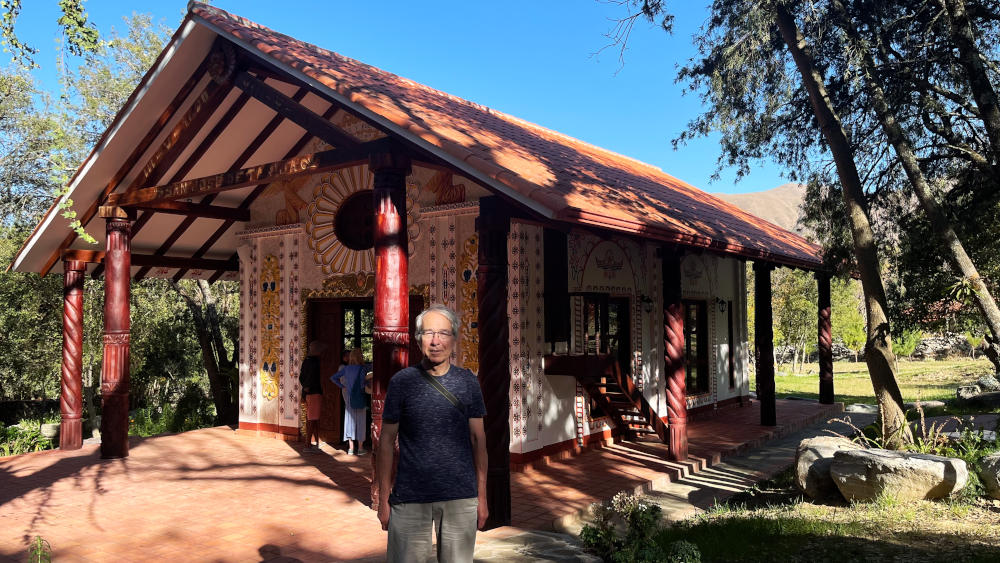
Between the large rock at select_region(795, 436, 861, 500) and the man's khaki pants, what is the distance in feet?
15.3

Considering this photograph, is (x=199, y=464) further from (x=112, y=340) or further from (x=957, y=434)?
(x=957, y=434)

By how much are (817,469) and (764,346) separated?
4551mm

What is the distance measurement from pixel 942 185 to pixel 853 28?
10.1 feet

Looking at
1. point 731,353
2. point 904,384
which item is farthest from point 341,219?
point 904,384

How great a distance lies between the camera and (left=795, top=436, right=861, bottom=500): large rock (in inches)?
252

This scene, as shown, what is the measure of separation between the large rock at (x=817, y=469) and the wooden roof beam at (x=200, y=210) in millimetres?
7781

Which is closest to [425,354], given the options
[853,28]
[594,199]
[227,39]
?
[594,199]

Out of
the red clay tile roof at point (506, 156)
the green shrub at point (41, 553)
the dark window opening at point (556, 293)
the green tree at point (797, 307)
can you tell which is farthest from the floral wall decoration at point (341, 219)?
the green tree at point (797, 307)

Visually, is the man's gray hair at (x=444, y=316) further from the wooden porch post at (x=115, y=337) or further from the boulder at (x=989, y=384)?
the boulder at (x=989, y=384)

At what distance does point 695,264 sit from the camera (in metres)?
12.0

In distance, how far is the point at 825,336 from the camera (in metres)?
13.4

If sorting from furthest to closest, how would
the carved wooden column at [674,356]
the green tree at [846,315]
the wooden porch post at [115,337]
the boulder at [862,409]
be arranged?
the green tree at [846,315]
the boulder at [862,409]
the carved wooden column at [674,356]
the wooden porch post at [115,337]

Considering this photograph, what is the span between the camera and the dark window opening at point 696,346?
12055mm

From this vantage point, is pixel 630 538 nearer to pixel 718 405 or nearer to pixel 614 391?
pixel 614 391
